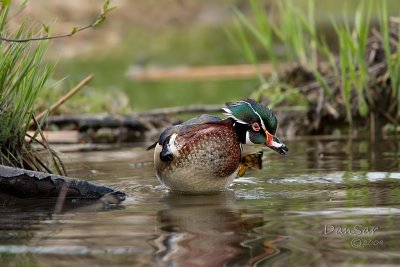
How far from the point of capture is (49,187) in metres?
5.77

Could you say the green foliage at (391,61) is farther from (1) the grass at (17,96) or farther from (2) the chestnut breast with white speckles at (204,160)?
(1) the grass at (17,96)

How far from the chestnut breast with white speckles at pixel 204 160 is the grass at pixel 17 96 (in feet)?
2.80

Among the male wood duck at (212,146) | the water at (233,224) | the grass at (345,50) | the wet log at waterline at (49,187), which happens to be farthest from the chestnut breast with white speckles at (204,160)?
the grass at (345,50)

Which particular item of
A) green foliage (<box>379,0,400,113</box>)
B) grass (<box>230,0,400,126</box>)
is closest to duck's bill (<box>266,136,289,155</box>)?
grass (<box>230,0,400,126</box>)

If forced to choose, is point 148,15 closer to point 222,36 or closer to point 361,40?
point 222,36

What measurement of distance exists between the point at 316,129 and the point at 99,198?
4340 millimetres

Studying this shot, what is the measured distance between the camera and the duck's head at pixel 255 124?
20.0 ft

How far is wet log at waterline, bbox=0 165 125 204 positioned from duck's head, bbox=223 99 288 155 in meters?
0.89

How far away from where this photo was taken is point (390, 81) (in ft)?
30.7

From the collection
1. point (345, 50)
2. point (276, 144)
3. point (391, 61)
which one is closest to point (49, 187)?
point (276, 144)

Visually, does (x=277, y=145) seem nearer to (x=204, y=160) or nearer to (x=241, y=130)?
(x=241, y=130)

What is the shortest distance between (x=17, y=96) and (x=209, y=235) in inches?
78.9

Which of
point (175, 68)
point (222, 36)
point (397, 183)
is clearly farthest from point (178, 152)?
point (222, 36)

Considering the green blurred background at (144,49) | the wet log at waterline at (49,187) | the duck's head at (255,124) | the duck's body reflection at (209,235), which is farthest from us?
the green blurred background at (144,49)
